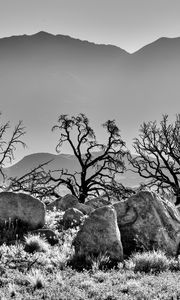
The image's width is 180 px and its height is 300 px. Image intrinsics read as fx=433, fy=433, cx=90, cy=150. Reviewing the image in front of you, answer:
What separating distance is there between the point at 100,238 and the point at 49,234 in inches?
98.3

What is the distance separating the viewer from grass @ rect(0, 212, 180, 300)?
8523mm

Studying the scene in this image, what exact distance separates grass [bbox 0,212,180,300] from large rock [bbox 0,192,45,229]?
1769mm

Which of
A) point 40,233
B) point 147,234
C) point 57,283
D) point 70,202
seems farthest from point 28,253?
point 70,202

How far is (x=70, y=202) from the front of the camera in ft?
68.9

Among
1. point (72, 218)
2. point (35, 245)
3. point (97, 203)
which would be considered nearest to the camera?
point (35, 245)

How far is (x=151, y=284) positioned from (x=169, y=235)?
15.0 feet

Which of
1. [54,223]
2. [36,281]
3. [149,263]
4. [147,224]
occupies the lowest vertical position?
[36,281]

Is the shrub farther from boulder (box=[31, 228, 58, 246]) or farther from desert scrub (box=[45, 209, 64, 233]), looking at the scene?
desert scrub (box=[45, 209, 64, 233])

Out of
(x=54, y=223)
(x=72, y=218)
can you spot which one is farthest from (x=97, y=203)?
(x=54, y=223)

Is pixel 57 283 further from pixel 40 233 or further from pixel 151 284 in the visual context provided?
pixel 40 233

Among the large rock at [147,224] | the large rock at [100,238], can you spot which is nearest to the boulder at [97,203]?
the large rock at [147,224]

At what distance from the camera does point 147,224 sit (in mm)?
13477

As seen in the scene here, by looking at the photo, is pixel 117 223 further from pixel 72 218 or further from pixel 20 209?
pixel 20 209

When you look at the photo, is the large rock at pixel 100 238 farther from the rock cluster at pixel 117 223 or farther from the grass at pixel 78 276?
the grass at pixel 78 276
